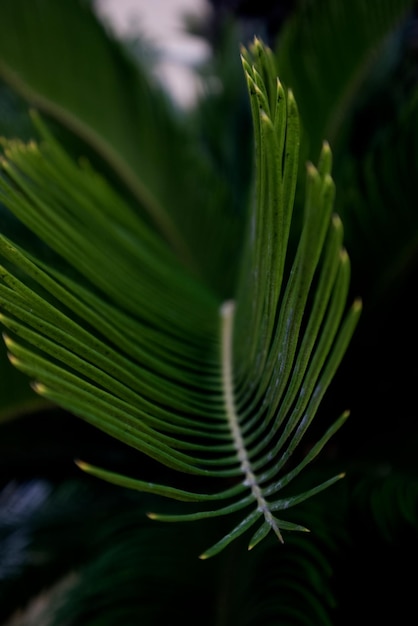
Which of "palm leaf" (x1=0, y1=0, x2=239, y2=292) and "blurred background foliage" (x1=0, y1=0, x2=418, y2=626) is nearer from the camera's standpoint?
"blurred background foliage" (x1=0, y1=0, x2=418, y2=626)

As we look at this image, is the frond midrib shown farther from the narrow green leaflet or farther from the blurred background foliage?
the blurred background foliage

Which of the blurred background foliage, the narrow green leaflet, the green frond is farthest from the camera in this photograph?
the green frond

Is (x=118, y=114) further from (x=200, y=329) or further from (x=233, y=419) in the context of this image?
(x=233, y=419)

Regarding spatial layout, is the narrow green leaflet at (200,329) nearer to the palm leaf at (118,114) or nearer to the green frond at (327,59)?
the palm leaf at (118,114)

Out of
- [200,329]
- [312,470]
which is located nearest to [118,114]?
[200,329]

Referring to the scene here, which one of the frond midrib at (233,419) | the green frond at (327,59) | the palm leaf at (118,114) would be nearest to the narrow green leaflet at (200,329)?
the frond midrib at (233,419)

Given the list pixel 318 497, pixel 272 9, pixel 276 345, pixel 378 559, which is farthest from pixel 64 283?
pixel 272 9

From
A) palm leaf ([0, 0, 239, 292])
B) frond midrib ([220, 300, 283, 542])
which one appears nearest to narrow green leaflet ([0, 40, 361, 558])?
frond midrib ([220, 300, 283, 542])

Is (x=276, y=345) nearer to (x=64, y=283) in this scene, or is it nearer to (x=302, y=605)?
(x=64, y=283)
